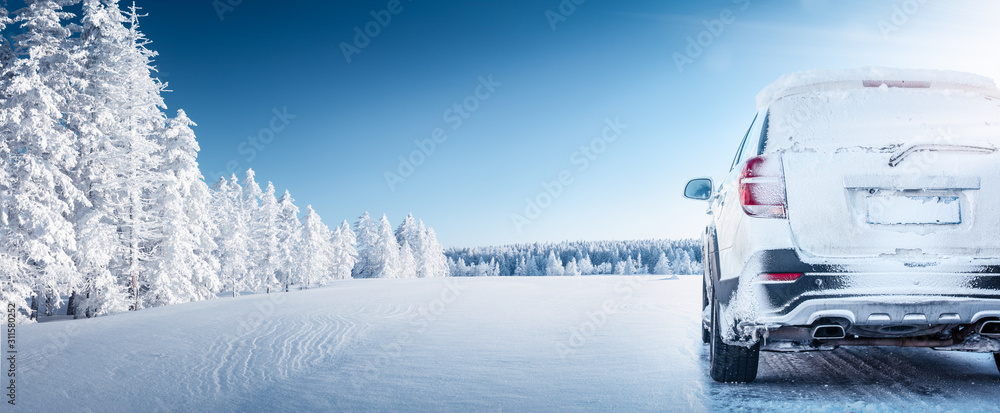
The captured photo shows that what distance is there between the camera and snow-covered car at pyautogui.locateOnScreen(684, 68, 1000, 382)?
271 cm

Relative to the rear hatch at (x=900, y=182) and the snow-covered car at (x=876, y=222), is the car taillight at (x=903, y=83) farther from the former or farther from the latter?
the rear hatch at (x=900, y=182)

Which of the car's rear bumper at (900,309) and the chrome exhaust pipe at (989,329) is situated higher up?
the car's rear bumper at (900,309)

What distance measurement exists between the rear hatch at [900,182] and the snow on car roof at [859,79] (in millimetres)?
139

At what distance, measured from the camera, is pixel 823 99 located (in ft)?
10.5

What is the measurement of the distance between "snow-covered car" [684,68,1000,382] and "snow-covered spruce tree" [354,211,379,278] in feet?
188

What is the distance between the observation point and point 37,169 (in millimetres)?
13711

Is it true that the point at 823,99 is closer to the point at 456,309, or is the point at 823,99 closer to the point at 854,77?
the point at 854,77

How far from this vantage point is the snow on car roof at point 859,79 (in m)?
3.11

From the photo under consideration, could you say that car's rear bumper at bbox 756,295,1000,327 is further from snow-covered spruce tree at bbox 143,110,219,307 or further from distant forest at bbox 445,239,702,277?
distant forest at bbox 445,239,702,277

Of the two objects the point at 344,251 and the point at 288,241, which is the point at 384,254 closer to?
the point at 344,251

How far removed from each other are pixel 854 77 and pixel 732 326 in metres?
1.85

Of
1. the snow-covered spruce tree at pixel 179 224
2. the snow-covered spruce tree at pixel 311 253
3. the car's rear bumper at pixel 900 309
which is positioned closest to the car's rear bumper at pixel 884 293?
the car's rear bumper at pixel 900 309

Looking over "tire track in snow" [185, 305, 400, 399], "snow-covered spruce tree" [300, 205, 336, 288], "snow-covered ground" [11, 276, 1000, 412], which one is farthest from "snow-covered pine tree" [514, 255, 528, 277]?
"snow-covered ground" [11, 276, 1000, 412]

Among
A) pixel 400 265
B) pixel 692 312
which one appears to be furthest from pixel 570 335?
pixel 400 265
